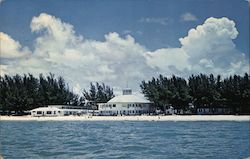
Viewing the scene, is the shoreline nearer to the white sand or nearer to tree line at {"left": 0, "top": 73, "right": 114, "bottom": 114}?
the white sand

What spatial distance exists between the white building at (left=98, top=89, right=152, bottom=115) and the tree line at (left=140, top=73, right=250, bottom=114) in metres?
0.67

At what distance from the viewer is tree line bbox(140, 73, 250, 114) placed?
21.7 m

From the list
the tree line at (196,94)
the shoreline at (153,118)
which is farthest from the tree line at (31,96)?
the tree line at (196,94)

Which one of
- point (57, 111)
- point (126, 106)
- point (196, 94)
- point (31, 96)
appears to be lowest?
point (57, 111)

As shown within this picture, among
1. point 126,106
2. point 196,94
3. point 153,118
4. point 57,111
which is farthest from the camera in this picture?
point 126,106

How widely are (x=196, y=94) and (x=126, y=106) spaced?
21.7 ft

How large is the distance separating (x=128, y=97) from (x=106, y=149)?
2031 centimetres

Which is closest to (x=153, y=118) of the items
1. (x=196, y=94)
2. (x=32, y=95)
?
(x=196, y=94)

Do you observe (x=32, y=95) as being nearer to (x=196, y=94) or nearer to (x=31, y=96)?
(x=31, y=96)

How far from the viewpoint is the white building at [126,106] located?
31266 millimetres

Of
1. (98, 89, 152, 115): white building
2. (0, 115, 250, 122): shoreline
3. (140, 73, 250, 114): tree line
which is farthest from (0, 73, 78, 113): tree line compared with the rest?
(140, 73, 250, 114): tree line

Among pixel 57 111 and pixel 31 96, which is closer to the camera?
pixel 31 96

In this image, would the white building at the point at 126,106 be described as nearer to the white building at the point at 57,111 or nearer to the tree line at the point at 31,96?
the white building at the point at 57,111

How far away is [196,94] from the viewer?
2662 centimetres
